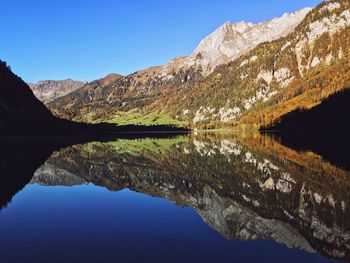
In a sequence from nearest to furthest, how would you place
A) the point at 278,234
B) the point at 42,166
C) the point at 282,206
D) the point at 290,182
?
the point at 278,234 → the point at 282,206 → the point at 290,182 → the point at 42,166

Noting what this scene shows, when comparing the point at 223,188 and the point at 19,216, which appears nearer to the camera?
the point at 19,216

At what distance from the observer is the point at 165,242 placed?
23828 mm

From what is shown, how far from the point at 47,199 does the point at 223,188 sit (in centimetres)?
1952

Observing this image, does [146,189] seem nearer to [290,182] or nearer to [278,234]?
[290,182]

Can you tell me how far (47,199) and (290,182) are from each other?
2771 cm

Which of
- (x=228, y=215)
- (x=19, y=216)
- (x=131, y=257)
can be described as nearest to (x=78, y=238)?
(x=131, y=257)

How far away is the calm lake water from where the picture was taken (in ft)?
72.1

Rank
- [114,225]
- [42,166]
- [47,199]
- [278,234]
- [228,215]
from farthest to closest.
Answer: [42,166], [47,199], [228,215], [114,225], [278,234]

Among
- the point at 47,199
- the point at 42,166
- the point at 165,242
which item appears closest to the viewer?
the point at 165,242

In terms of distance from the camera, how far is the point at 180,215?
32562 millimetres

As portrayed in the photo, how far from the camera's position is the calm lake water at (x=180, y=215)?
22.0 meters

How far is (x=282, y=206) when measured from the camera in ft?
112

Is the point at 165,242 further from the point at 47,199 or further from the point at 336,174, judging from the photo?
the point at 336,174

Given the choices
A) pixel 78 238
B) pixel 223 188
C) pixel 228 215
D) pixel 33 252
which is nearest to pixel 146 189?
pixel 223 188
